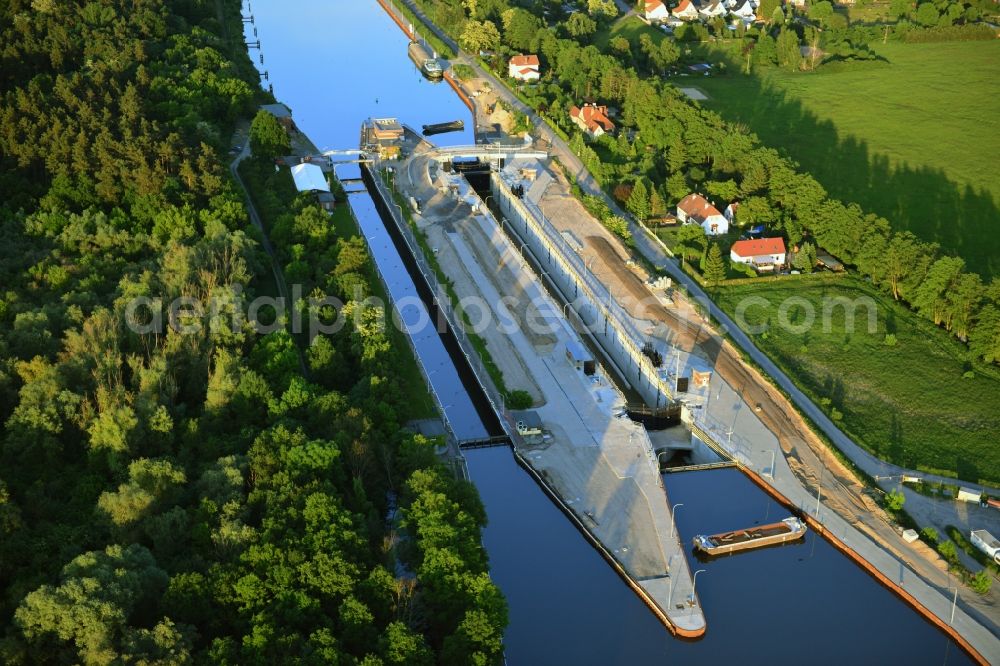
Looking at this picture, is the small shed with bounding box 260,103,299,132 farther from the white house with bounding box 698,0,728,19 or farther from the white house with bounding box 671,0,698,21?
the white house with bounding box 698,0,728,19

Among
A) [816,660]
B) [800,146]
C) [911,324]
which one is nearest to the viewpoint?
[816,660]

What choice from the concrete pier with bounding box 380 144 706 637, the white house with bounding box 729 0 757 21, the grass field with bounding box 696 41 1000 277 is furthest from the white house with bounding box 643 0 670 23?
the concrete pier with bounding box 380 144 706 637

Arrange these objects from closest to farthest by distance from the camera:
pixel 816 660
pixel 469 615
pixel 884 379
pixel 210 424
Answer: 1. pixel 469 615
2. pixel 816 660
3. pixel 210 424
4. pixel 884 379

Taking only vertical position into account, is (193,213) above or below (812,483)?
above

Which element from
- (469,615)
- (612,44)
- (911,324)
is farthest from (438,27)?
(469,615)

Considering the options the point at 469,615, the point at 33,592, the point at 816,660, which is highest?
the point at 33,592

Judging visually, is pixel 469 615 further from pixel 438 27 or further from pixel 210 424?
pixel 438 27
